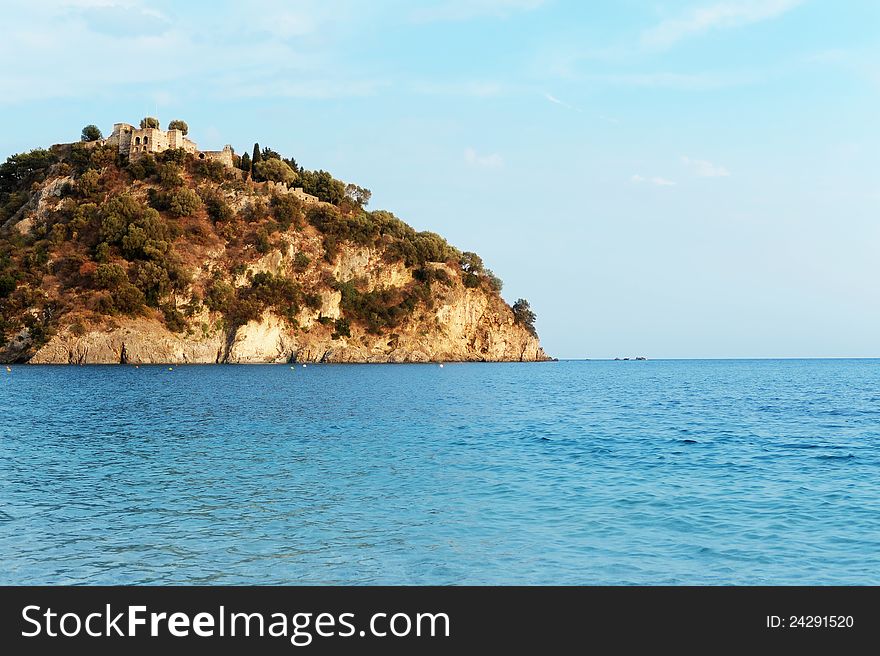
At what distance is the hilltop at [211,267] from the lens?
8912 centimetres

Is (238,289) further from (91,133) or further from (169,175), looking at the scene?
(91,133)

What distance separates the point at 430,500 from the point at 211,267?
Answer: 96.9m

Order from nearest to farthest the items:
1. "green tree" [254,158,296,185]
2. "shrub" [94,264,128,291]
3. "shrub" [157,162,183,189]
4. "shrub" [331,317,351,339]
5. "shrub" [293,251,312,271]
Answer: "shrub" [94,264,128,291], "shrub" [157,162,183,189], "shrub" [293,251,312,271], "shrub" [331,317,351,339], "green tree" [254,158,296,185]

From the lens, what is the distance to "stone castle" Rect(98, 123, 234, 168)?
4675 inches

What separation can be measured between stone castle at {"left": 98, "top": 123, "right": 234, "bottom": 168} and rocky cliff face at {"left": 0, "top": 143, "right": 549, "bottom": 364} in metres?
6.16

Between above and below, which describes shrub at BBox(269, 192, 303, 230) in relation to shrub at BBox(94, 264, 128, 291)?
above

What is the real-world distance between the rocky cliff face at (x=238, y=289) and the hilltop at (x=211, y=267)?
8.7 inches

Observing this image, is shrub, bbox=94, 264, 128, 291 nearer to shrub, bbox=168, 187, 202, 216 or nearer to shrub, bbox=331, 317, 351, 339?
shrub, bbox=168, 187, 202, 216

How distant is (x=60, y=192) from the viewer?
110625 millimetres

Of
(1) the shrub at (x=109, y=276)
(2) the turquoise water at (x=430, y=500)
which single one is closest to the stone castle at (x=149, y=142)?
(1) the shrub at (x=109, y=276)

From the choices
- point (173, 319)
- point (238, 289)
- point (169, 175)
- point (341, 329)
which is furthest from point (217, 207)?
point (341, 329)

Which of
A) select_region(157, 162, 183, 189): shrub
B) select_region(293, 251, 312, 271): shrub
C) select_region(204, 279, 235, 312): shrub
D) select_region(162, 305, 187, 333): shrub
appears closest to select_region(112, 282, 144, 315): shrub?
select_region(162, 305, 187, 333): shrub

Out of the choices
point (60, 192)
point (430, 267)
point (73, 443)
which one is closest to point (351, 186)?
point (430, 267)

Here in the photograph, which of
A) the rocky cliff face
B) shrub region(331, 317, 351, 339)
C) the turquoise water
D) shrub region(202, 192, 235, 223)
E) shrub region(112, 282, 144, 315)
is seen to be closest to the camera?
the turquoise water
